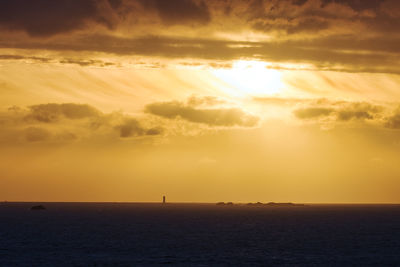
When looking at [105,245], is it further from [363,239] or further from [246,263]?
[363,239]

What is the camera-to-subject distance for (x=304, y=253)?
12912cm

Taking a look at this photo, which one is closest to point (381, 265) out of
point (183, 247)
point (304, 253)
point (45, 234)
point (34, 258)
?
point (304, 253)

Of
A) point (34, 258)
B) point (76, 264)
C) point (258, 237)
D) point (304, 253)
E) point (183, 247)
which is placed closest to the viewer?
point (76, 264)

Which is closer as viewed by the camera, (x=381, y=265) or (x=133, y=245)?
(x=381, y=265)

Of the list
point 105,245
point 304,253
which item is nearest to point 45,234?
point 105,245

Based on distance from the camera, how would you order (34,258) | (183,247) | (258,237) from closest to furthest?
(34,258), (183,247), (258,237)

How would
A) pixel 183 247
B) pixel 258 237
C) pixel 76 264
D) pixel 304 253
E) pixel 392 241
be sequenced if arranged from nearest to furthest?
1. pixel 76 264
2. pixel 304 253
3. pixel 183 247
4. pixel 392 241
5. pixel 258 237

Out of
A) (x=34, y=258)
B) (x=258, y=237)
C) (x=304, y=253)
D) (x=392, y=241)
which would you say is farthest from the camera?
(x=258, y=237)

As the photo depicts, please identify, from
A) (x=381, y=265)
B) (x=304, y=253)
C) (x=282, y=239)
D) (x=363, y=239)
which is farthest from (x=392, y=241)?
(x=381, y=265)

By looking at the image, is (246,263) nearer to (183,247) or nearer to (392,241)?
(183,247)

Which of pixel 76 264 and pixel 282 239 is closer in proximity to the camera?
pixel 76 264

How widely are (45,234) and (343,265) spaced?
9624 cm

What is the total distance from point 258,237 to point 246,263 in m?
57.4

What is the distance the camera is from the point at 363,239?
539 ft
